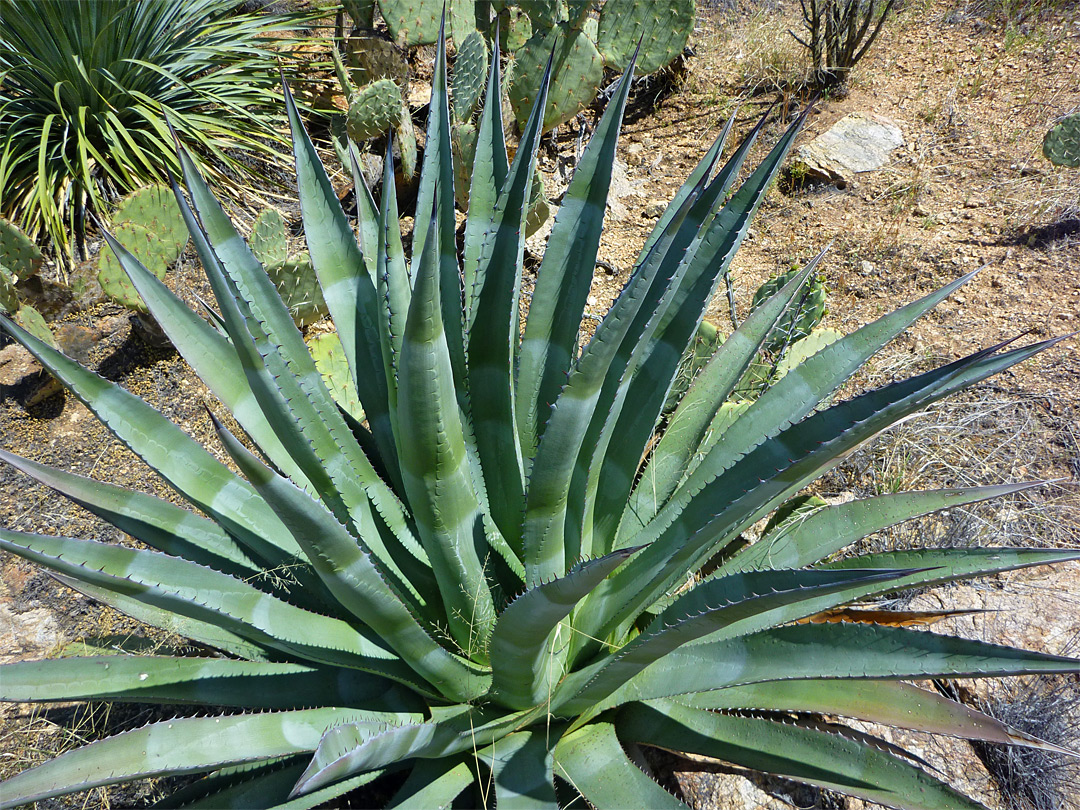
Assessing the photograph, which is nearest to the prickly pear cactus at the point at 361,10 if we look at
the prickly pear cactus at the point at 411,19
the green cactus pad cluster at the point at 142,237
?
the prickly pear cactus at the point at 411,19

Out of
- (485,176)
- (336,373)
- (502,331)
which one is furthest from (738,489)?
(336,373)

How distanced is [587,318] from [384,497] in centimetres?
193

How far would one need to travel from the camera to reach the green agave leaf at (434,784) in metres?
1.48

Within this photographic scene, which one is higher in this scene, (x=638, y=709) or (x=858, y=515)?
(x=858, y=515)

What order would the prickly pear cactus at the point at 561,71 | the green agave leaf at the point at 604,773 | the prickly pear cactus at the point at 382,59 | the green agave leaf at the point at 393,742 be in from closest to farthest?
the green agave leaf at the point at 393,742 → the green agave leaf at the point at 604,773 → the prickly pear cactus at the point at 561,71 → the prickly pear cactus at the point at 382,59

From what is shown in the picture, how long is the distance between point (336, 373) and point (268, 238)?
2.80ft

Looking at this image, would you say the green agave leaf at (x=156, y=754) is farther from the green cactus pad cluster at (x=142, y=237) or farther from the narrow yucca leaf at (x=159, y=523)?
the green cactus pad cluster at (x=142, y=237)

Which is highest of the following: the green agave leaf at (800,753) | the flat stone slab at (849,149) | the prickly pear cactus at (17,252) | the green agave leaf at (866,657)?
the flat stone slab at (849,149)

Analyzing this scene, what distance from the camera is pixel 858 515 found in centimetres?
171

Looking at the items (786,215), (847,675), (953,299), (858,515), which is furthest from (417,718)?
(786,215)

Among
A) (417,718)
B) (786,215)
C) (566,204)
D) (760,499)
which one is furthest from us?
(786,215)

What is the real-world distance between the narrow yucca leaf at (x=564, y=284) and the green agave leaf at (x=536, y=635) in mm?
504

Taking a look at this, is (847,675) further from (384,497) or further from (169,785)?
(169,785)

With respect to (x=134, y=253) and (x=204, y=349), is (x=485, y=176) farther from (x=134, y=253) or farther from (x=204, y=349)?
(x=134, y=253)
